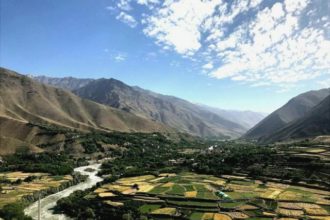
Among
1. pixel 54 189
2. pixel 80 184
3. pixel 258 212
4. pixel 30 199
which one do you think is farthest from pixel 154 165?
pixel 258 212

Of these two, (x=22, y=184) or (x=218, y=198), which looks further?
(x=22, y=184)

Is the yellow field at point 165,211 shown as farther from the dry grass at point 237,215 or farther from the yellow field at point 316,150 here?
the yellow field at point 316,150

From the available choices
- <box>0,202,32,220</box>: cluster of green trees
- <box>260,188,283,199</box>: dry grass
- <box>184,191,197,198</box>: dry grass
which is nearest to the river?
<box>0,202,32,220</box>: cluster of green trees

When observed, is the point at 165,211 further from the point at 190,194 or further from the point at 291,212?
the point at 291,212

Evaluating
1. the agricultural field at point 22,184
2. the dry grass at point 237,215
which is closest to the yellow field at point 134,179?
the agricultural field at point 22,184

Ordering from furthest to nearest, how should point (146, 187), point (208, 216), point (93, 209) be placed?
point (146, 187) < point (93, 209) < point (208, 216)

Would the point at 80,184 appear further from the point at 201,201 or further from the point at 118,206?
the point at 201,201

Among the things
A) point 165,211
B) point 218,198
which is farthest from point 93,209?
point 218,198
